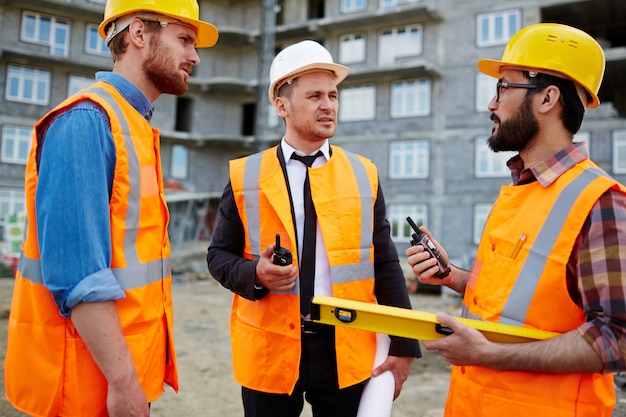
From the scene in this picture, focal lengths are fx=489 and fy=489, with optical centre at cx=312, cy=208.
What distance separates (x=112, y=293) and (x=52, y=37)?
31.6m

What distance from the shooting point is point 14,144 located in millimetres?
26578

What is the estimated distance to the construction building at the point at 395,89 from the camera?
935 inches

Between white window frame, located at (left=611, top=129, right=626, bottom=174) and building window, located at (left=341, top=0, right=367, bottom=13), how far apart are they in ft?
48.3

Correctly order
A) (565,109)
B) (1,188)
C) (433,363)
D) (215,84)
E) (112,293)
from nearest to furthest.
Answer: (112,293) < (565,109) < (433,363) < (1,188) < (215,84)

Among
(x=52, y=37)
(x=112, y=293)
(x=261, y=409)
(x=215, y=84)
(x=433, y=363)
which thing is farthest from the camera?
(x=215, y=84)

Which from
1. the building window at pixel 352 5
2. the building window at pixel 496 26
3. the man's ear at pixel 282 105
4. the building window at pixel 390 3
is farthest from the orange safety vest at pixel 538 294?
the building window at pixel 352 5

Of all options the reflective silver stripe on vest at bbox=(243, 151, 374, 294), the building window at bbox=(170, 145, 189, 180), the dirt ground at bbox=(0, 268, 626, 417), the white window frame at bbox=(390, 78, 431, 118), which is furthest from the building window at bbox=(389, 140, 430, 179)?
the reflective silver stripe on vest at bbox=(243, 151, 374, 294)

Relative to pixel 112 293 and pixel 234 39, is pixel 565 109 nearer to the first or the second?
pixel 112 293

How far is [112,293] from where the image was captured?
5.92 ft

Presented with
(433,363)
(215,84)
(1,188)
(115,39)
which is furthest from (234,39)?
(115,39)

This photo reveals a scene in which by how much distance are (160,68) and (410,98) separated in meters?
25.0

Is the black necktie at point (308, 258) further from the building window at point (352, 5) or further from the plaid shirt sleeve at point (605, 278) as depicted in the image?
the building window at point (352, 5)

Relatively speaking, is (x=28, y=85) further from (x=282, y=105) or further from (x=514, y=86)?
(x=514, y=86)

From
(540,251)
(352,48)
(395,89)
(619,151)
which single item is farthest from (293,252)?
(352,48)
